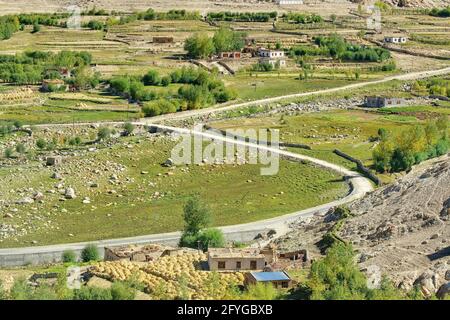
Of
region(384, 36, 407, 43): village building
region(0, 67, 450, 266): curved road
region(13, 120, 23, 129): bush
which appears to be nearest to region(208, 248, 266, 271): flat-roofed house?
A: region(0, 67, 450, 266): curved road

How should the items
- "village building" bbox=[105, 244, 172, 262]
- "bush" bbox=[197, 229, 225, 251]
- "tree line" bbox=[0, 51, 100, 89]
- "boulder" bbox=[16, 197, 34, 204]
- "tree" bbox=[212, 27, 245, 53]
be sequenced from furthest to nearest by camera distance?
1. "tree" bbox=[212, 27, 245, 53]
2. "tree line" bbox=[0, 51, 100, 89]
3. "boulder" bbox=[16, 197, 34, 204]
4. "bush" bbox=[197, 229, 225, 251]
5. "village building" bbox=[105, 244, 172, 262]

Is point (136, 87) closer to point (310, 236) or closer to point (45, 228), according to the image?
point (45, 228)

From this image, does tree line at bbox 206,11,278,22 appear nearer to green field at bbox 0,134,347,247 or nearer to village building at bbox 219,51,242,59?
village building at bbox 219,51,242,59

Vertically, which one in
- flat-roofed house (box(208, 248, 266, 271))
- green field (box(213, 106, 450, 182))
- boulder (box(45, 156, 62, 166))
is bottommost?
green field (box(213, 106, 450, 182))

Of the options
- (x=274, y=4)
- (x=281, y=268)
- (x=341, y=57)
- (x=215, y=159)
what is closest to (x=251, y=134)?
(x=215, y=159)

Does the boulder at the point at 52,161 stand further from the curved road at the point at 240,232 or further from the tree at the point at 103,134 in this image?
the curved road at the point at 240,232

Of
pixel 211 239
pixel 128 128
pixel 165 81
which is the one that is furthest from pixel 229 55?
pixel 211 239
